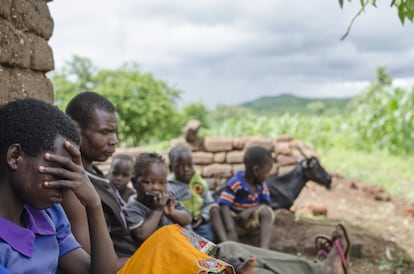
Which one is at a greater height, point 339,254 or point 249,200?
point 249,200

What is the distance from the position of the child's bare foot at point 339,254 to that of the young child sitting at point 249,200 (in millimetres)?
712

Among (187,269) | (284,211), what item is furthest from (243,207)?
(187,269)

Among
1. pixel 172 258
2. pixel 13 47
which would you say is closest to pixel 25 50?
pixel 13 47

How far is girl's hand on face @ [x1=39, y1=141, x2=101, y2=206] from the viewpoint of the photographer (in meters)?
1.63

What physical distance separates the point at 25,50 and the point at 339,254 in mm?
2755

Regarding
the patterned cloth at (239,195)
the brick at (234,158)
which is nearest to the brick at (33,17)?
the patterned cloth at (239,195)

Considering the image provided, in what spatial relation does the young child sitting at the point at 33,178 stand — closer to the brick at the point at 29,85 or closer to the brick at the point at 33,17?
the brick at the point at 29,85

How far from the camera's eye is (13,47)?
2.53 metres

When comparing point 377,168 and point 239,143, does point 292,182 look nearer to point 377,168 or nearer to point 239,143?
point 239,143

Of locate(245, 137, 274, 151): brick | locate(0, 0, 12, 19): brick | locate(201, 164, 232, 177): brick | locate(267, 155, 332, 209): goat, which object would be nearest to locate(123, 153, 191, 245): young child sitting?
locate(0, 0, 12, 19): brick

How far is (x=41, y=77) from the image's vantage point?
289cm

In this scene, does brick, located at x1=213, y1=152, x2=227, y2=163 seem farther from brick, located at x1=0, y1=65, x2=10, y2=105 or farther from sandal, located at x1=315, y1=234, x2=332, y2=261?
brick, located at x1=0, y1=65, x2=10, y2=105

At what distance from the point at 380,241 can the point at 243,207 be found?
1914 mm

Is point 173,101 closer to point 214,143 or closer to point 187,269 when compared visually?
point 214,143
